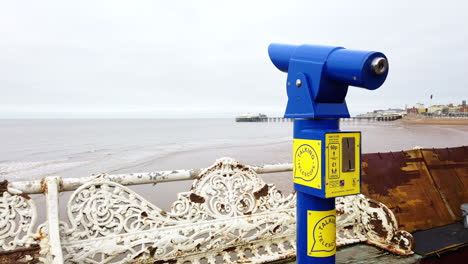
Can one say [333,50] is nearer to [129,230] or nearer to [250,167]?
[250,167]

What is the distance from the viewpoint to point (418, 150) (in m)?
3.24

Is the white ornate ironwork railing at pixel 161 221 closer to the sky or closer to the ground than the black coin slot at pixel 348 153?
closer to the ground

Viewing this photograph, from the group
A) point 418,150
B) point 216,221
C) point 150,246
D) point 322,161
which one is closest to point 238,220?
point 216,221

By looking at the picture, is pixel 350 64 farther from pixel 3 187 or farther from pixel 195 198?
pixel 3 187

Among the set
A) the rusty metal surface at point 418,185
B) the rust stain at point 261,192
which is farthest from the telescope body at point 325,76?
the rusty metal surface at point 418,185

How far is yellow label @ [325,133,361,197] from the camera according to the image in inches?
56.5

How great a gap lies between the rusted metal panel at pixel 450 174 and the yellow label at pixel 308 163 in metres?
2.39

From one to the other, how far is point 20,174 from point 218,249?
13.7 metres

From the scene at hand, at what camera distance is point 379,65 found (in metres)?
1.31

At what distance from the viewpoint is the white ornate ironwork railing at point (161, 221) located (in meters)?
1.71

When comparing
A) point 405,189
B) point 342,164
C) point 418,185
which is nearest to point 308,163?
point 342,164

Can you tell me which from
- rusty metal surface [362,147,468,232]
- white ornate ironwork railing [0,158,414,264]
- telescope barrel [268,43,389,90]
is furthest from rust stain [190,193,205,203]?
rusty metal surface [362,147,468,232]

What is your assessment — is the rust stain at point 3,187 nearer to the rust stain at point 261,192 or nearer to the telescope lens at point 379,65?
the rust stain at point 261,192

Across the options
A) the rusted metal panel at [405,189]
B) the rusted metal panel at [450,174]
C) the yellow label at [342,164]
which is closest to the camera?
the yellow label at [342,164]
